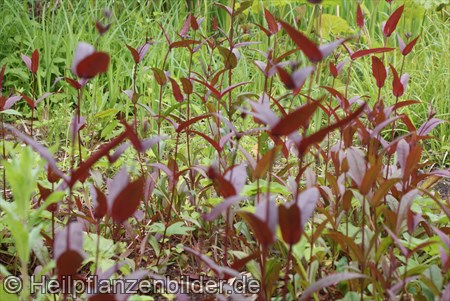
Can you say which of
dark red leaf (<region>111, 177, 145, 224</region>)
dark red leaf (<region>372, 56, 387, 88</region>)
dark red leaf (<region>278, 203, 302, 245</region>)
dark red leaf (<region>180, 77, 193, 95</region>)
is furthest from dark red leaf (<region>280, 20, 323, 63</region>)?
dark red leaf (<region>180, 77, 193, 95</region>)

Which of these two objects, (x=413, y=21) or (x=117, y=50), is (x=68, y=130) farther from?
(x=413, y=21)

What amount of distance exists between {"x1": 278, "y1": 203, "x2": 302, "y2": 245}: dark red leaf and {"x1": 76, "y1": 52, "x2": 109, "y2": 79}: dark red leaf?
41cm

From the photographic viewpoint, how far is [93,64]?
117cm

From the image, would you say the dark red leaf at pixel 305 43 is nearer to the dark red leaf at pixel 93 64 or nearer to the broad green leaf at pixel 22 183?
the dark red leaf at pixel 93 64

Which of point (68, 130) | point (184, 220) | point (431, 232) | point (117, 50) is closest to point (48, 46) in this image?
point (117, 50)

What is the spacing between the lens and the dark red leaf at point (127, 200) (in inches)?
46.1

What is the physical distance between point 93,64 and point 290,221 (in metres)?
0.45

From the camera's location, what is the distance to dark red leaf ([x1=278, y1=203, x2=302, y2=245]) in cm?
116

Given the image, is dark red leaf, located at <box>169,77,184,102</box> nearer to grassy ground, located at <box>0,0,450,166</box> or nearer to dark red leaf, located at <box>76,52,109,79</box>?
dark red leaf, located at <box>76,52,109,79</box>

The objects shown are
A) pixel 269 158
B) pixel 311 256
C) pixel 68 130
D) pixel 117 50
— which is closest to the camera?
pixel 269 158

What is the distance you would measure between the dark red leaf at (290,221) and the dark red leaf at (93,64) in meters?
0.41

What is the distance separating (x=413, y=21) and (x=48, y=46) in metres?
2.84

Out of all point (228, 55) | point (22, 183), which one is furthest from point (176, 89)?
point (22, 183)

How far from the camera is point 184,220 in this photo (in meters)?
2.14
